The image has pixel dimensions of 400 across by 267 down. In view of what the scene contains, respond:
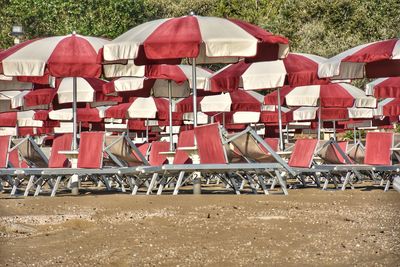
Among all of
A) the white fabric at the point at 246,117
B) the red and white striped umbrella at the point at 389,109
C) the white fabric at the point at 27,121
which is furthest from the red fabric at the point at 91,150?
the white fabric at the point at 27,121

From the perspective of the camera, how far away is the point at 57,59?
13.5 meters

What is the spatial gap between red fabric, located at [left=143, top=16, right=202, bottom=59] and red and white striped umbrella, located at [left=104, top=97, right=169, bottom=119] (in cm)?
799

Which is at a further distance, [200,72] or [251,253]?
[200,72]

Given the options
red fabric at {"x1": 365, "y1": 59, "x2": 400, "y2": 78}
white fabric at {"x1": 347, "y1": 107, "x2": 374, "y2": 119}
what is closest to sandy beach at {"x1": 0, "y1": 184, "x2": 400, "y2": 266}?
red fabric at {"x1": 365, "y1": 59, "x2": 400, "y2": 78}

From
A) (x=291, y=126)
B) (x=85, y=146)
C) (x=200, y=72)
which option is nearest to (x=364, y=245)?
(x=85, y=146)

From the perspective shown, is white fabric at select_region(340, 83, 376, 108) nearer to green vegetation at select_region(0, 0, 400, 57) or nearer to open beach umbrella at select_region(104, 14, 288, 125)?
open beach umbrella at select_region(104, 14, 288, 125)

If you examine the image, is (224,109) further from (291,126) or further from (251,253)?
(251,253)

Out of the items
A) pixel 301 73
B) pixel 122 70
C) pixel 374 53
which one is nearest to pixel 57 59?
pixel 122 70

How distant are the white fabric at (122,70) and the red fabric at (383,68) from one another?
3.57 meters

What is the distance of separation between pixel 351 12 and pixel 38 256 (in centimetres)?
3955

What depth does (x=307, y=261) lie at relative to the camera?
557 cm

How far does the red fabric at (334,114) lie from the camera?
20766mm

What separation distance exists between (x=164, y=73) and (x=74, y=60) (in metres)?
2.49

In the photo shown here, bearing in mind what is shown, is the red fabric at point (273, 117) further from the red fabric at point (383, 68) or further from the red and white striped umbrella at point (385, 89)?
the red fabric at point (383, 68)
